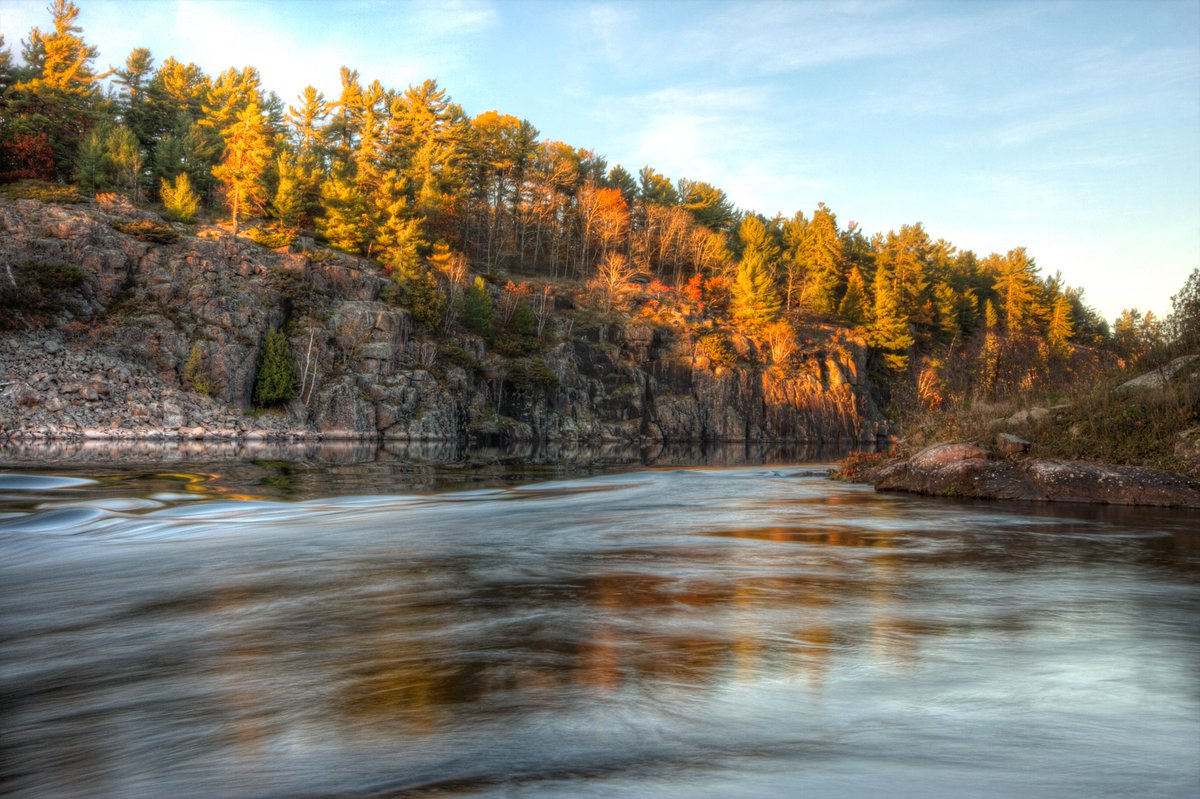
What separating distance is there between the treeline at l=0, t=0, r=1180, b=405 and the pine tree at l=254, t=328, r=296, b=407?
10.8 meters

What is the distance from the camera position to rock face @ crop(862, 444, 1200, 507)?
14.3m

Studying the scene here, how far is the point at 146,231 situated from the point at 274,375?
1202 cm

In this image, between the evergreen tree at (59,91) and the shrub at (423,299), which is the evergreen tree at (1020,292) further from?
the evergreen tree at (59,91)

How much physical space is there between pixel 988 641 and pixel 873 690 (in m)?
1.64

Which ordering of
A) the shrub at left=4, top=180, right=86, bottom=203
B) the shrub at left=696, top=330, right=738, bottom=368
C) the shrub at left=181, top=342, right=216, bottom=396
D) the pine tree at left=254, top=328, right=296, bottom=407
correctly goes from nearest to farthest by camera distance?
1. the shrub at left=181, top=342, right=216, bottom=396
2. the pine tree at left=254, top=328, right=296, bottom=407
3. the shrub at left=4, top=180, right=86, bottom=203
4. the shrub at left=696, top=330, right=738, bottom=368

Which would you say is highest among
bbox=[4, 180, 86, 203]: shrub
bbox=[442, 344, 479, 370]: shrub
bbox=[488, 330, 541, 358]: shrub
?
bbox=[4, 180, 86, 203]: shrub

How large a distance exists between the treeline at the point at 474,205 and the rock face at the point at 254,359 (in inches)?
239

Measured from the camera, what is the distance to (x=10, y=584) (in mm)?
7113

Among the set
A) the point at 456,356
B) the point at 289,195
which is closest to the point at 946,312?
the point at 456,356

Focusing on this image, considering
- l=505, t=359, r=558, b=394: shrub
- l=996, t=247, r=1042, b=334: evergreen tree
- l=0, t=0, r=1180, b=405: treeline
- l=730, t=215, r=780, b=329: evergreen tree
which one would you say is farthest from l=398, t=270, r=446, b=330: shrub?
l=996, t=247, r=1042, b=334: evergreen tree

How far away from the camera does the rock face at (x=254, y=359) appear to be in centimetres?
3650

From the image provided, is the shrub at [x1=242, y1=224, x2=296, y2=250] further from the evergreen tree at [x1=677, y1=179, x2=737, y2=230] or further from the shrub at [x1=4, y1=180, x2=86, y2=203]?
the evergreen tree at [x1=677, y1=179, x2=737, y2=230]

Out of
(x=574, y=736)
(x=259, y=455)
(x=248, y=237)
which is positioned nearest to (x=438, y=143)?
(x=248, y=237)

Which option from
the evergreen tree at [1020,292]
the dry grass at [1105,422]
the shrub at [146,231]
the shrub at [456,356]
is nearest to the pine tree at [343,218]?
the shrub at [456,356]
